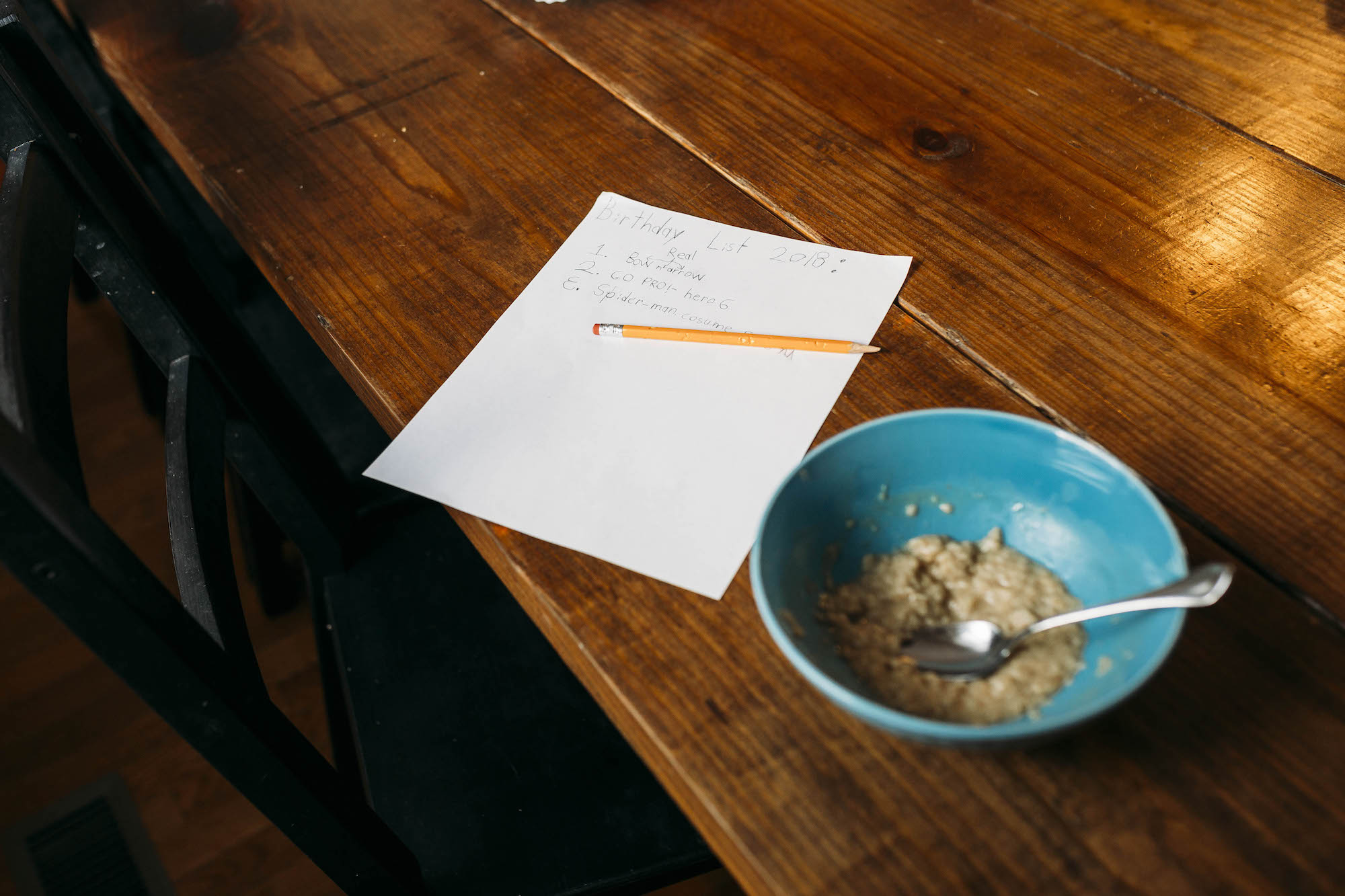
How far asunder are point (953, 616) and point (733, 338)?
0.27 m

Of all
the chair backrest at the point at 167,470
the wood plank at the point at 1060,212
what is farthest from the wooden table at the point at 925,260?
the chair backrest at the point at 167,470

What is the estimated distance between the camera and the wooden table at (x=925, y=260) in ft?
1.43

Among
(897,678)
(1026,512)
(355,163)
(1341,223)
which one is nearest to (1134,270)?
(1341,223)

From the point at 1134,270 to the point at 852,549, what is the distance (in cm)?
34

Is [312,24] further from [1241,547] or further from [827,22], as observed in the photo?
[1241,547]

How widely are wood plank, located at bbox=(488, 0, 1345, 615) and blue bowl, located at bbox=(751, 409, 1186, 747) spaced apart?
9cm

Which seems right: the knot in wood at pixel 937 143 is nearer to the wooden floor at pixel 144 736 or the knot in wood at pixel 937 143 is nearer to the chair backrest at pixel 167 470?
the chair backrest at pixel 167 470

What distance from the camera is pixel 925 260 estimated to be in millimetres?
710

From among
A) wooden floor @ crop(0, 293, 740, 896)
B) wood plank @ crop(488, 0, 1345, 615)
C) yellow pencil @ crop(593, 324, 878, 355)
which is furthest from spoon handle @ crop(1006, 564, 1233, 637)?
wooden floor @ crop(0, 293, 740, 896)

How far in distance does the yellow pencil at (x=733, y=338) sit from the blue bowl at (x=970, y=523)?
140 millimetres

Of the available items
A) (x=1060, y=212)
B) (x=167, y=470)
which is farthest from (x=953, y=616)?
(x=167, y=470)

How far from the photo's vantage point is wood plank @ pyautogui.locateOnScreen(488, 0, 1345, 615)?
0.57 metres

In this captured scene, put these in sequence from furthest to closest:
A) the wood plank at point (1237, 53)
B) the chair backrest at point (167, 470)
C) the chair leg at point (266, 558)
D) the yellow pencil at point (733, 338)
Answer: the chair leg at point (266, 558) < the wood plank at point (1237, 53) < the yellow pencil at point (733, 338) < the chair backrest at point (167, 470)

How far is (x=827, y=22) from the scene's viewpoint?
0.97 metres
